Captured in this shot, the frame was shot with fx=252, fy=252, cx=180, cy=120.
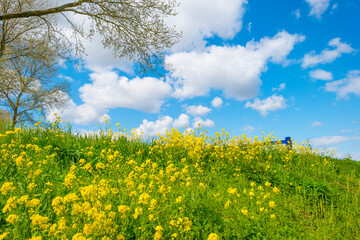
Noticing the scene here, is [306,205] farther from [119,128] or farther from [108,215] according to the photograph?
[119,128]

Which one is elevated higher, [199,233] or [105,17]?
[105,17]

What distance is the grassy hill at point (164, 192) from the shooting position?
131 inches

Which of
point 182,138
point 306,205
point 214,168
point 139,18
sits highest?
point 139,18

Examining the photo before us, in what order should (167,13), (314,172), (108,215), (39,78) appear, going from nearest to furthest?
(108,215) → (314,172) → (167,13) → (39,78)

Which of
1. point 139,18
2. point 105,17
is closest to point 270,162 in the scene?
point 139,18

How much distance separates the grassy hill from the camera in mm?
3324

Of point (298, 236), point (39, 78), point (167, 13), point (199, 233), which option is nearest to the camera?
point (199, 233)

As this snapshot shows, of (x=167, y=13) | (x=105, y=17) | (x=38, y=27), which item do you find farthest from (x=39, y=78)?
(x=167, y=13)

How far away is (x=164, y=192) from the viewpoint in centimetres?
439

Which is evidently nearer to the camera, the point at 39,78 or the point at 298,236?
the point at 298,236

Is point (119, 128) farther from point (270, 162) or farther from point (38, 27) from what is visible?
point (38, 27)

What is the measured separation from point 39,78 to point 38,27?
6.29m

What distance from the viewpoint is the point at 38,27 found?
17.8 m

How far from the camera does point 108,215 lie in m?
3.32
